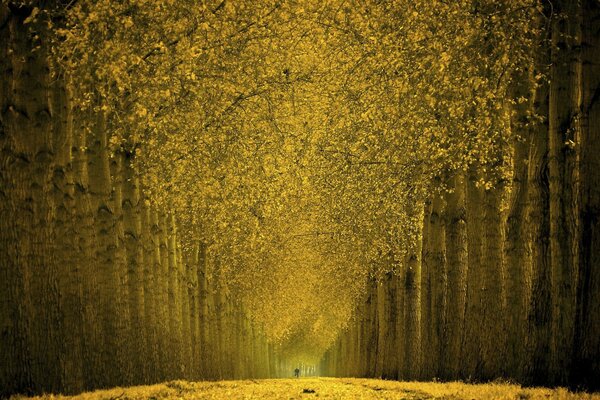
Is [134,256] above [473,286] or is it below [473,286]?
above

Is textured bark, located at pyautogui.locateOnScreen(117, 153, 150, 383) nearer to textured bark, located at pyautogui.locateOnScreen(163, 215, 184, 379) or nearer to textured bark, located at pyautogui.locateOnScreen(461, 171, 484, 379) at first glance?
textured bark, located at pyautogui.locateOnScreen(163, 215, 184, 379)

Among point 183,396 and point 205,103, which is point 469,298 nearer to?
point 183,396

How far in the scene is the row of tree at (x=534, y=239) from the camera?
37.2ft

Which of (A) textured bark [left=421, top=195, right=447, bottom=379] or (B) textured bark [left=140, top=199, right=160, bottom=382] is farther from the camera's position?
(A) textured bark [left=421, top=195, right=447, bottom=379]

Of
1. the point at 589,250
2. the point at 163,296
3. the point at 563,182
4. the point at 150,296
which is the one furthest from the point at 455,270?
the point at 163,296

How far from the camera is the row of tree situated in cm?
1134

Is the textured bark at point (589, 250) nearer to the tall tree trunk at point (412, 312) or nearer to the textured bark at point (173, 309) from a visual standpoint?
the tall tree trunk at point (412, 312)

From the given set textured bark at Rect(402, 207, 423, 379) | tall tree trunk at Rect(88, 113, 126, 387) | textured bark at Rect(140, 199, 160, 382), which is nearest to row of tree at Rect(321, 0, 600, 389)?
textured bark at Rect(402, 207, 423, 379)

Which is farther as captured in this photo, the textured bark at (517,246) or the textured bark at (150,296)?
the textured bark at (150,296)

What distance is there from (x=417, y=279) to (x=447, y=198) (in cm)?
541

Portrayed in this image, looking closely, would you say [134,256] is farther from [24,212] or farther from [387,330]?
[387,330]

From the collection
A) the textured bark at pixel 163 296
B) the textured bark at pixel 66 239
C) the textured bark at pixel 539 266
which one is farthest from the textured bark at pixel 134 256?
the textured bark at pixel 539 266

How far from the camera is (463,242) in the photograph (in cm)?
1944

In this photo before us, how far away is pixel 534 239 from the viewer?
12.8m
